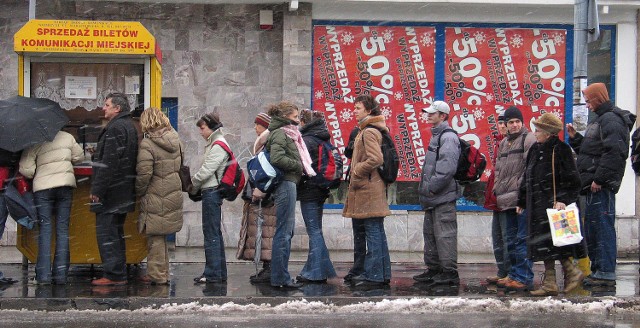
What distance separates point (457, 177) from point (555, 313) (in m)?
1.88

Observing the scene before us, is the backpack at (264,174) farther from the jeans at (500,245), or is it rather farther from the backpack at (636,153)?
the backpack at (636,153)

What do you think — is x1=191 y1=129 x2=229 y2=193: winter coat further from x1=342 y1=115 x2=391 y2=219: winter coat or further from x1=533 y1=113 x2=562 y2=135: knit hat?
x1=533 y1=113 x2=562 y2=135: knit hat

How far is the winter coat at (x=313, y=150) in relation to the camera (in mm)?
9117

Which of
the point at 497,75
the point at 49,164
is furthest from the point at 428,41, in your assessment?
the point at 49,164

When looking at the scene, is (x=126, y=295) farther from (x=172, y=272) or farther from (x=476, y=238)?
(x=476, y=238)

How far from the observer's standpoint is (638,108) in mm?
13086

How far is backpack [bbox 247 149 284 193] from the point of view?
28.4 ft

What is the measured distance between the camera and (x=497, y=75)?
13.3 m

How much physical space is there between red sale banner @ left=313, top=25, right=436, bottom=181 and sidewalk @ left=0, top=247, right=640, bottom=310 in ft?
9.95

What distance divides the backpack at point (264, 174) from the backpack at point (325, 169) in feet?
1.73

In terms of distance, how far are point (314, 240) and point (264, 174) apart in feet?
3.44

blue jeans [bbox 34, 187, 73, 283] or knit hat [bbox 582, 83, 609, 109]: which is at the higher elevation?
knit hat [bbox 582, 83, 609, 109]

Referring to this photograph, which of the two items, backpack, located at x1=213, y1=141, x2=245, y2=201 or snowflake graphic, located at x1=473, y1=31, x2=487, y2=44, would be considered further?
snowflake graphic, located at x1=473, y1=31, x2=487, y2=44

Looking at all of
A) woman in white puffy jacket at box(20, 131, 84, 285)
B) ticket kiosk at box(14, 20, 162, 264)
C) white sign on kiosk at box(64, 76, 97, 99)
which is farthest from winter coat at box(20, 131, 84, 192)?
white sign on kiosk at box(64, 76, 97, 99)
